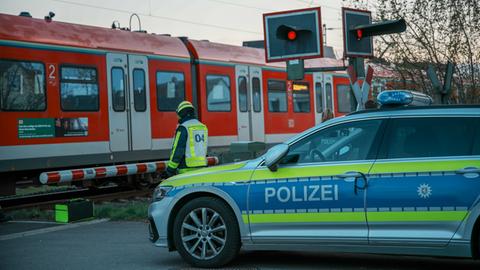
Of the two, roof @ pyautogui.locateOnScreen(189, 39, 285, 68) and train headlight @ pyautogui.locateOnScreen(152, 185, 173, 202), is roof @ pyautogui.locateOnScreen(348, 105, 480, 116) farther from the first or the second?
roof @ pyautogui.locateOnScreen(189, 39, 285, 68)

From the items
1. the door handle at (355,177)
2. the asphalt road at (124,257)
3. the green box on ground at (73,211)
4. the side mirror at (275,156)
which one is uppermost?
the side mirror at (275,156)

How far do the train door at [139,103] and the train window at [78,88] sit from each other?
1073mm

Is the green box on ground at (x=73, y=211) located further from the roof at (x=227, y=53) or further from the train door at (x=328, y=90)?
the train door at (x=328, y=90)

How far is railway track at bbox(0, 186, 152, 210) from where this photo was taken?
1506 centimetres

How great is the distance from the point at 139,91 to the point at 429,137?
10.5m

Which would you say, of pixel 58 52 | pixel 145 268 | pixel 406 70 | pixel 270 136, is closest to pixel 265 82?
pixel 270 136

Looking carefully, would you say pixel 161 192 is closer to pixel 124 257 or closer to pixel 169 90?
pixel 124 257

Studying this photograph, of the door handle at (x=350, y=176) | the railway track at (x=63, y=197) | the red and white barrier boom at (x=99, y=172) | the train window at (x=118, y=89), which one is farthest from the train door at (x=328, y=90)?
the door handle at (x=350, y=176)

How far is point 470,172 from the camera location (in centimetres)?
634

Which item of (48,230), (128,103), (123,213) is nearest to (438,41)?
(128,103)

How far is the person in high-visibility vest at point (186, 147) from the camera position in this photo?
31.0 ft

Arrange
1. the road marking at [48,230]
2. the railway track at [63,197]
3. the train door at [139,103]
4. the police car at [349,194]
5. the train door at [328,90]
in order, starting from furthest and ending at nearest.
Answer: the train door at [328,90], the train door at [139,103], the railway track at [63,197], the road marking at [48,230], the police car at [349,194]

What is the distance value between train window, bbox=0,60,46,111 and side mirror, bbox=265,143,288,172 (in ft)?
25.9

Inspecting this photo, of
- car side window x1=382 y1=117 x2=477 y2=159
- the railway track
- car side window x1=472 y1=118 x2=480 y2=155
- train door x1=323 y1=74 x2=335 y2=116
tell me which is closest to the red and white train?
the railway track
